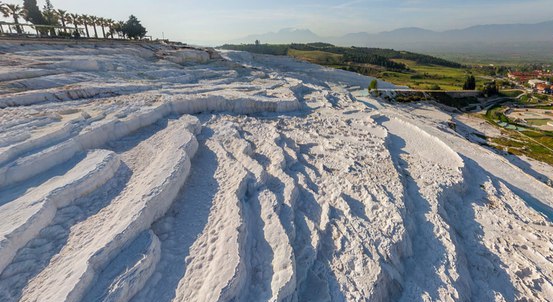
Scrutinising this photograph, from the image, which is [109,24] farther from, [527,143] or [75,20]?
[527,143]

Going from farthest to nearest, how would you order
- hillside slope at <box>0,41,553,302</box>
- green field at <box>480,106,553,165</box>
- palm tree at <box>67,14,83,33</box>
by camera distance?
palm tree at <box>67,14,83,33</box> → green field at <box>480,106,553,165</box> → hillside slope at <box>0,41,553,302</box>

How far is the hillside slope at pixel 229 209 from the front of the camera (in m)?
7.97

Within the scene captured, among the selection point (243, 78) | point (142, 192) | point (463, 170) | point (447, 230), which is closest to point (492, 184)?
point (463, 170)

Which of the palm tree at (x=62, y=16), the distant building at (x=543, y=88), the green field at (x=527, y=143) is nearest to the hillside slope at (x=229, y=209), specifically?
the green field at (x=527, y=143)

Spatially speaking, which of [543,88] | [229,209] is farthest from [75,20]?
[543,88]

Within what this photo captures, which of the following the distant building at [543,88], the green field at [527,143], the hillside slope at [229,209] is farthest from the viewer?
the distant building at [543,88]

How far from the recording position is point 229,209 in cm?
1077

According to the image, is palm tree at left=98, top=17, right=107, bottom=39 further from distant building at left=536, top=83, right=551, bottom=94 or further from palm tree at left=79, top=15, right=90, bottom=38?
distant building at left=536, top=83, right=551, bottom=94

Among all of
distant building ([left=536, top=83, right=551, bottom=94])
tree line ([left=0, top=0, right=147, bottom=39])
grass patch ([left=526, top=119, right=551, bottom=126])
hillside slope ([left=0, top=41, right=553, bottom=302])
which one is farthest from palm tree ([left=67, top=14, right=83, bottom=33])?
distant building ([left=536, top=83, right=551, bottom=94])

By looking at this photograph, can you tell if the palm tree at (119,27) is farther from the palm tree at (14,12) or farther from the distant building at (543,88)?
the distant building at (543,88)

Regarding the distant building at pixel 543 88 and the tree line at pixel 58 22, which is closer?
the tree line at pixel 58 22

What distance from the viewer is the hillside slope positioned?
Result: 26.2 ft

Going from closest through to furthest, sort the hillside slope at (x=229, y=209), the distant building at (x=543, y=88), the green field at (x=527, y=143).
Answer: the hillside slope at (x=229, y=209) → the green field at (x=527, y=143) → the distant building at (x=543, y=88)

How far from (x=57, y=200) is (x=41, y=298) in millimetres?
3693
